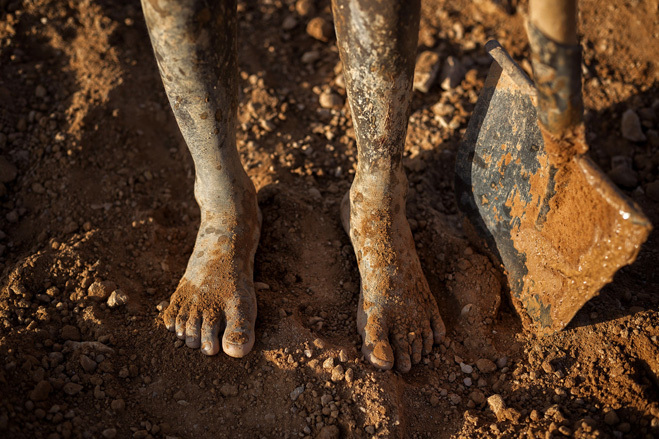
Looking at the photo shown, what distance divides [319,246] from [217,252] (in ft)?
1.28

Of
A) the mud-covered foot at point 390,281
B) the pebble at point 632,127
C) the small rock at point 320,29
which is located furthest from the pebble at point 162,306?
the pebble at point 632,127

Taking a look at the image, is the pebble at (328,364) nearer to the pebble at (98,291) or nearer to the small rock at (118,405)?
the small rock at (118,405)

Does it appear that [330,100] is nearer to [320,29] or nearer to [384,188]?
[320,29]

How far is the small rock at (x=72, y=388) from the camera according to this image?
1.45m

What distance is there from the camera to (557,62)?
122 cm

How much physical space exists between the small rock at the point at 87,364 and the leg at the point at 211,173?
239mm

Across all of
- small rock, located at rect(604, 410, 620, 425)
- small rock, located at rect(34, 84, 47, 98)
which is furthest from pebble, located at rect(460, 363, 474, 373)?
small rock, located at rect(34, 84, 47, 98)

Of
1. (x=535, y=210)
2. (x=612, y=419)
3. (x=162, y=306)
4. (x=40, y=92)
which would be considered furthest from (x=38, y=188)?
(x=612, y=419)

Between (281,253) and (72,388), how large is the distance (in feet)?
2.62

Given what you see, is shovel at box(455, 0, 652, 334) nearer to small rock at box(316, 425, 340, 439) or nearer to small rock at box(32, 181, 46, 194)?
small rock at box(316, 425, 340, 439)

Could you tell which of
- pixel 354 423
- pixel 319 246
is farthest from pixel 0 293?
pixel 354 423

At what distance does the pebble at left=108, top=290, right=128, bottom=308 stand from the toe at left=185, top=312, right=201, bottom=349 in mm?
265

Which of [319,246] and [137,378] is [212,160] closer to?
[319,246]

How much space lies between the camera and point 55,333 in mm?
1605
